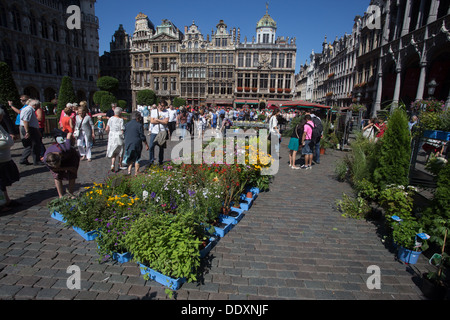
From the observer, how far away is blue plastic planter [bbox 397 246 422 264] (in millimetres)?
3576

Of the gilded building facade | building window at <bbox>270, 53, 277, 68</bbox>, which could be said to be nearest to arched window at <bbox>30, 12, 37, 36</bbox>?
the gilded building facade

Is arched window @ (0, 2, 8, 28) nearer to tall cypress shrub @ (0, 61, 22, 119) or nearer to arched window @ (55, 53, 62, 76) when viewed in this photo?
arched window @ (55, 53, 62, 76)

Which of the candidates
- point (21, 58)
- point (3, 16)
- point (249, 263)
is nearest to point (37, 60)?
point (21, 58)

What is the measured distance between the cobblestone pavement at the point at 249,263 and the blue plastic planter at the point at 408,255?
0.38 ft

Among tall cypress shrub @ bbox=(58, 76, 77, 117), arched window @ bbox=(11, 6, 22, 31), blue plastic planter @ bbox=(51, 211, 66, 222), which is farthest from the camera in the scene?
arched window @ bbox=(11, 6, 22, 31)

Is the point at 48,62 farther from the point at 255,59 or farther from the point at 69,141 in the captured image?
the point at 69,141

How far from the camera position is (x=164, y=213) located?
3797 mm

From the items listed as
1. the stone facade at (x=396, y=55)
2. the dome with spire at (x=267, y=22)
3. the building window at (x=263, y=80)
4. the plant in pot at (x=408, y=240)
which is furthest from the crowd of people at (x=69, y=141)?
the dome with spire at (x=267, y=22)

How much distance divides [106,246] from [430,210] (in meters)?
4.94

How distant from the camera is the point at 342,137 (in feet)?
45.7

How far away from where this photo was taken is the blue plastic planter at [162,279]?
291 centimetres

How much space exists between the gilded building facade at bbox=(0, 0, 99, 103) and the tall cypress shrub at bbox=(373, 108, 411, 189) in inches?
1517

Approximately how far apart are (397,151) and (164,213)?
16.2 ft

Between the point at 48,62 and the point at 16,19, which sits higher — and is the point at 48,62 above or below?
below
